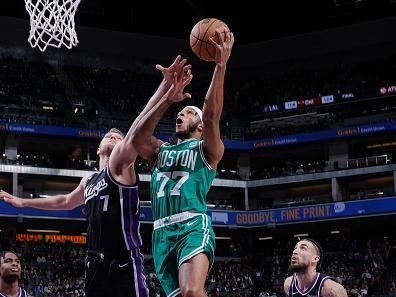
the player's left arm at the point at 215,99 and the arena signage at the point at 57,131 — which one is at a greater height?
the arena signage at the point at 57,131

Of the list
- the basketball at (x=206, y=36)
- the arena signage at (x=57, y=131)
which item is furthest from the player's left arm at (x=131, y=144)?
the arena signage at (x=57, y=131)

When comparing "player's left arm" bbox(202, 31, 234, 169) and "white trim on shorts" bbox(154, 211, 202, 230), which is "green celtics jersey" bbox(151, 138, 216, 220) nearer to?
"white trim on shorts" bbox(154, 211, 202, 230)

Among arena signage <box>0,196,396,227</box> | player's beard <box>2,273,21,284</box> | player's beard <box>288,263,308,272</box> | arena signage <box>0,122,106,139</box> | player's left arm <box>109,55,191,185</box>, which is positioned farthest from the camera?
arena signage <box>0,122,106,139</box>

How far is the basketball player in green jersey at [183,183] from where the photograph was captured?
5.86 meters

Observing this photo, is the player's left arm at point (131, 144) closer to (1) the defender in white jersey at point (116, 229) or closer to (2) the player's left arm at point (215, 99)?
(1) the defender in white jersey at point (116, 229)

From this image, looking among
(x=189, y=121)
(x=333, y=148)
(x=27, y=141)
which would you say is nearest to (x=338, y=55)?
(x=333, y=148)

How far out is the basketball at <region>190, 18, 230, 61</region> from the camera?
20.6ft

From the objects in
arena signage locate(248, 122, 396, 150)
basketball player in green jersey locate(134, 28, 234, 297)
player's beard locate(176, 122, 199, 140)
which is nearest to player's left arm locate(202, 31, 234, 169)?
basketball player in green jersey locate(134, 28, 234, 297)

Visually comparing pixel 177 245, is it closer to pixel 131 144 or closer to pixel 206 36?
pixel 131 144

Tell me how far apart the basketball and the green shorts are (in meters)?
1.42

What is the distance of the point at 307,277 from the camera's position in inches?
284

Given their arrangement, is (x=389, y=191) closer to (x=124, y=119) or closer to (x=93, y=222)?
(x=124, y=119)

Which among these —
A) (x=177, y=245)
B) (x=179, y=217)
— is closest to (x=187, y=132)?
(x=179, y=217)

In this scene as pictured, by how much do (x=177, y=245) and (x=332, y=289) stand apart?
185 centimetres
